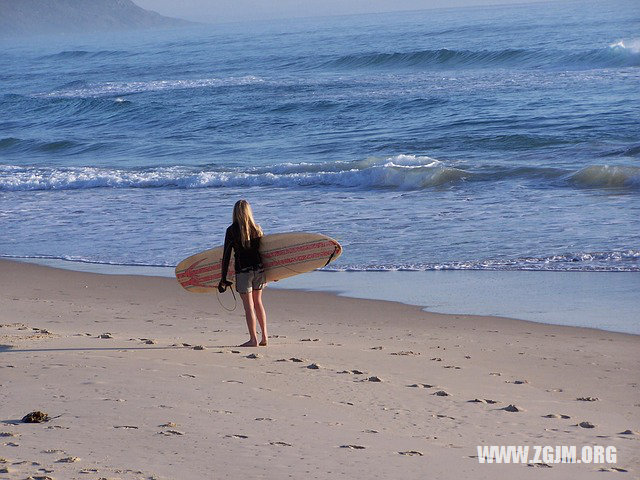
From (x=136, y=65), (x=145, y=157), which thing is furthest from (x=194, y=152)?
(x=136, y=65)

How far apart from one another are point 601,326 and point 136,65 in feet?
160

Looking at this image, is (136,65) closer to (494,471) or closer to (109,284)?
(109,284)

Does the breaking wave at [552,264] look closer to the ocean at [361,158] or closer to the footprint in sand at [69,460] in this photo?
the ocean at [361,158]

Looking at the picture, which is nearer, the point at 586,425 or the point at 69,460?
the point at 69,460

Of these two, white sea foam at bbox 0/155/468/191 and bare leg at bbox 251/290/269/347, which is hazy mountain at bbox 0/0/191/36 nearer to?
white sea foam at bbox 0/155/468/191

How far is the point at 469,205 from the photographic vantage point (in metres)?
13.6

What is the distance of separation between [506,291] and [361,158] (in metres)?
11.2

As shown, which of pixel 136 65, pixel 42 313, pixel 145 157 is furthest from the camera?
pixel 136 65

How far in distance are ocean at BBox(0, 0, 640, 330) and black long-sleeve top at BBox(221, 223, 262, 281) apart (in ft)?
10.5

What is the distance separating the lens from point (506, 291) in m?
8.93

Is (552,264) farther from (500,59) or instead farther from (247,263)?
(500,59)

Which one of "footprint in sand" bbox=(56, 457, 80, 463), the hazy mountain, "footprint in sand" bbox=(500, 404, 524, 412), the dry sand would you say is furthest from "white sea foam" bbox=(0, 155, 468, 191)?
the hazy mountain

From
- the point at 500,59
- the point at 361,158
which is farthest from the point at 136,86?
the point at 361,158

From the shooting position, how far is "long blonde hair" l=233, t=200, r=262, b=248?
690 centimetres
